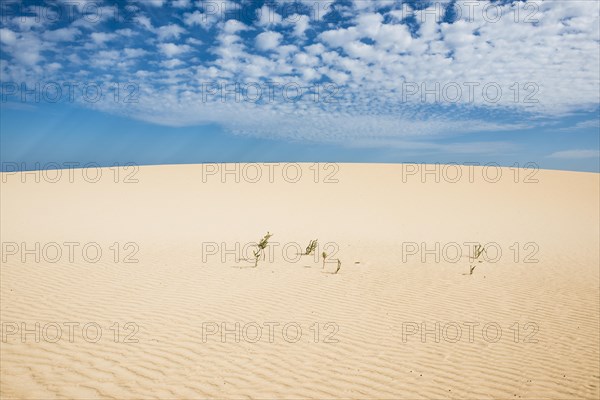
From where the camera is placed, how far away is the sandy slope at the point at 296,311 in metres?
5.24

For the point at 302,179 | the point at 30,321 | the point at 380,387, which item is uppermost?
the point at 302,179

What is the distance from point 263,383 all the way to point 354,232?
43.9ft

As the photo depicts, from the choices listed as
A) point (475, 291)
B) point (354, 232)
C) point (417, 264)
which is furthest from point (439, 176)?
point (475, 291)

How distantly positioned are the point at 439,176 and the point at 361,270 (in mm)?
27129

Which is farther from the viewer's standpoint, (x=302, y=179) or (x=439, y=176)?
(x=439, y=176)

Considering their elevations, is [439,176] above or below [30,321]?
above

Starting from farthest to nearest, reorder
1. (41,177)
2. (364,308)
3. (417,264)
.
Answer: (41,177)
(417,264)
(364,308)

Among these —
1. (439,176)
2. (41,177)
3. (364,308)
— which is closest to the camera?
(364,308)

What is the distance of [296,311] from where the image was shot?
792 cm

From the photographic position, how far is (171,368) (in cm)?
541

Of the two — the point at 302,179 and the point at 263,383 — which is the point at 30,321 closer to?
the point at 263,383

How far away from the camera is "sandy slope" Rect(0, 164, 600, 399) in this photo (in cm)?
524

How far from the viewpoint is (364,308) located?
324 inches

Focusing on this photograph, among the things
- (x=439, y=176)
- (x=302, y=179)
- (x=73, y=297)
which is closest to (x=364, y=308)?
(x=73, y=297)
